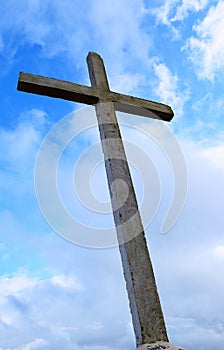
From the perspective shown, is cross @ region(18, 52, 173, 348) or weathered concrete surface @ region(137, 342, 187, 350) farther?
cross @ region(18, 52, 173, 348)

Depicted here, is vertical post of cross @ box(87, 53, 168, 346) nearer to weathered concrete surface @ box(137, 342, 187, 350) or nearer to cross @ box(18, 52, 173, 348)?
cross @ box(18, 52, 173, 348)

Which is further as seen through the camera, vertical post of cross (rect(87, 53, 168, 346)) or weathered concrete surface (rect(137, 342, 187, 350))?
vertical post of cross (rect(87, 53, 168, 346))

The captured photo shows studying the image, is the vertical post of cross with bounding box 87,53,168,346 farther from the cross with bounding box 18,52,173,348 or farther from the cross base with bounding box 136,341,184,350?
the cross base with bounding box 136,341,184,350

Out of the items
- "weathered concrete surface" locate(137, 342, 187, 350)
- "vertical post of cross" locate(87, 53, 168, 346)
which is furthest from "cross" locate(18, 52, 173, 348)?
"weathered concrete surface" locate(137, 342, 187, 350)

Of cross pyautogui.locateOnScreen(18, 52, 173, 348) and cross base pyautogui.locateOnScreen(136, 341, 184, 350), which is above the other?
cross pyautogui.locateOnScreen(18, 52, 173, 348)

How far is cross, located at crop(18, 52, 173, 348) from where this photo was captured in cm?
291

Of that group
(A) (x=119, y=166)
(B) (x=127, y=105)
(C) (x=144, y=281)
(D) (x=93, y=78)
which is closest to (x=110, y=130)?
(A) (x=119, y=166)

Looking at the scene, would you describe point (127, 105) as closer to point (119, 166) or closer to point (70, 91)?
point (70, 91)

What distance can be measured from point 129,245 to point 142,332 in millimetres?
768

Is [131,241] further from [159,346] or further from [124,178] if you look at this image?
[159,346]

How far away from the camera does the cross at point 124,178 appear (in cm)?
291

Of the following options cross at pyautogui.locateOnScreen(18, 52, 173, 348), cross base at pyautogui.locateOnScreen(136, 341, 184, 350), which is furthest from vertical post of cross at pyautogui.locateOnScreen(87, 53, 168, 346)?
cross base at pyautogui.locateOnScreen(136, 341, 184, 350)

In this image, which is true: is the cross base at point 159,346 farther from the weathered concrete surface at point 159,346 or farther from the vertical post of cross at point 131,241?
the vertical post of cross at point 131,241

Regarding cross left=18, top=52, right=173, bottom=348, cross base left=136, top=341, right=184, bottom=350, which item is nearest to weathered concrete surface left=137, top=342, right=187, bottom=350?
cross base left=136, top=341, right=184, bottom=350
